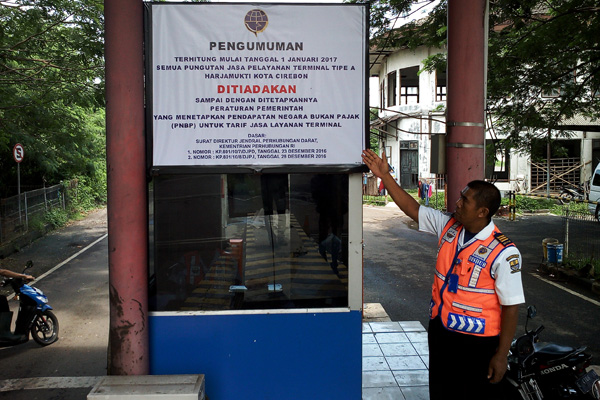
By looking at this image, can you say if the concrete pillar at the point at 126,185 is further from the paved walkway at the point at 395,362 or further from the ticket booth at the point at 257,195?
the paved walkway at the point at 395,362

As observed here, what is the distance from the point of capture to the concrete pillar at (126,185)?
2.59 meters

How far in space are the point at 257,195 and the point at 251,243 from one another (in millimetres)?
307

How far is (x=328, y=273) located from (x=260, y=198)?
624mm

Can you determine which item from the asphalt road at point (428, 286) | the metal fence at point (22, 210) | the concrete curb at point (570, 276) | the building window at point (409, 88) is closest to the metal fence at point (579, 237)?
the concrete curb at point (570, 276)

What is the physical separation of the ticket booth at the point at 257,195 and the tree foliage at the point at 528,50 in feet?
19.6

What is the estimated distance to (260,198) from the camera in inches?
115

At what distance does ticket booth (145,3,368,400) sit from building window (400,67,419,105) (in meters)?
28.8

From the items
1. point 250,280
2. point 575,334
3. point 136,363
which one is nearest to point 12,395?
point 136,363

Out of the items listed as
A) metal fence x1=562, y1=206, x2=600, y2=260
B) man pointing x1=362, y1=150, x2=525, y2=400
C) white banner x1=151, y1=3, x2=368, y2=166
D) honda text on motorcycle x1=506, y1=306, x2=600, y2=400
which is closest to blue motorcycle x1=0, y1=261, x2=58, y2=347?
white banner x1=151, y1=3, x2=368, y2=166

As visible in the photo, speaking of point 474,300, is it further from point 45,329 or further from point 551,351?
point 45,329

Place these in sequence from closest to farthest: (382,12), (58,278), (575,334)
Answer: (575,334) < (382,12) < (58,278)

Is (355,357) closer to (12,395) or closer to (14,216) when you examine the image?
(12,395)

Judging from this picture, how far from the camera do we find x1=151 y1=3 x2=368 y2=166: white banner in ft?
9.10

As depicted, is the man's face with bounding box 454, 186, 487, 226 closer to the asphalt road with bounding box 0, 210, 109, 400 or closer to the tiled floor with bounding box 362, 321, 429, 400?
the tiled floor with bounding box 362, 321, 429, 400
